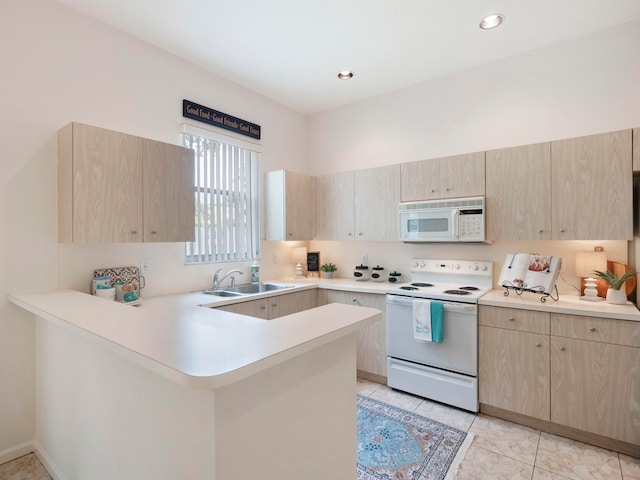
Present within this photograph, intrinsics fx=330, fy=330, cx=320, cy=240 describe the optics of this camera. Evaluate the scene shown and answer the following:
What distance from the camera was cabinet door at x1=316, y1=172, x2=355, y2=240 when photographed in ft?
12.1

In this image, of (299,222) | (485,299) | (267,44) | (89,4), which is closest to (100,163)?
(89,4)

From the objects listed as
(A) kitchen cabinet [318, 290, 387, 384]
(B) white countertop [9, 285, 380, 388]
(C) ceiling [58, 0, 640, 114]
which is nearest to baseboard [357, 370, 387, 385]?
(A) kitchen cabinet [318, 290, 387, 384]

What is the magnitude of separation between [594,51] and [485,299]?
220cm

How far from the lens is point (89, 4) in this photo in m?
2.29

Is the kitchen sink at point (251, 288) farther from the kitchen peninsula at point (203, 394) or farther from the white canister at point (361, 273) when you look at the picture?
the kitchen peninsula at point (203, 394)

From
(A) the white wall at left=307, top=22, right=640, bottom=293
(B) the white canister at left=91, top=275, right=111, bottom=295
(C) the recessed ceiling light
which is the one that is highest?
(C) the recessed ceiling light

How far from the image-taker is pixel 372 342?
126 inches

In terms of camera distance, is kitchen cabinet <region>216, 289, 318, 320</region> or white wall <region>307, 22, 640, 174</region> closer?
white wall <region>307, 22, 640, 174</region>

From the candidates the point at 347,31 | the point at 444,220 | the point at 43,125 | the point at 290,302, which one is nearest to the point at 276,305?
the point at 290,302

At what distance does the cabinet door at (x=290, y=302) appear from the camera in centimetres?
304

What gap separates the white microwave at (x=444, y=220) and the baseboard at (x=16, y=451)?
326 cm

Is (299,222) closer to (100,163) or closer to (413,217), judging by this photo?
(413,217)

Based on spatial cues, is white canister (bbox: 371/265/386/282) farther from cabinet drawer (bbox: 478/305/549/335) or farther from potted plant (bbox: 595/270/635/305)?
potted plant (bbox: 595/270/635/305)

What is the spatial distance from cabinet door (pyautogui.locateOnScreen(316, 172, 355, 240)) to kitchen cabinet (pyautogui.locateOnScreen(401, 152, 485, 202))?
66cm
